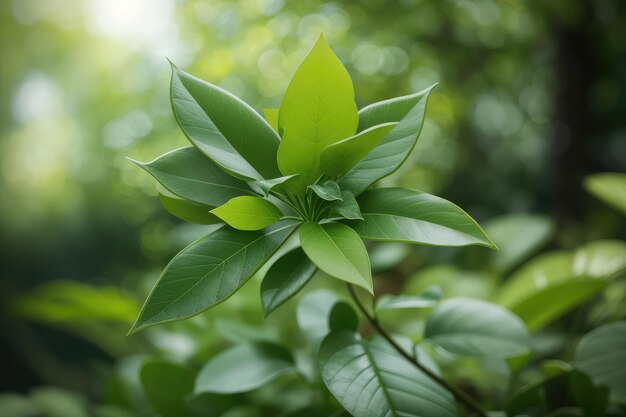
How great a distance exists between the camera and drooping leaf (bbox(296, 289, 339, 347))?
0.42 metres

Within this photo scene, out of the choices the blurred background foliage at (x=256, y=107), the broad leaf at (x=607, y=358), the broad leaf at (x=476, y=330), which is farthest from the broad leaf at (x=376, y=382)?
the blurred background foliage at (x=256, y=107)

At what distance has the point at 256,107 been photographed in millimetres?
1022

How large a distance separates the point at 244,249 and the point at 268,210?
3cm

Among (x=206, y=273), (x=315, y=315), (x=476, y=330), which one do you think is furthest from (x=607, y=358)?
(x=206, y=273)

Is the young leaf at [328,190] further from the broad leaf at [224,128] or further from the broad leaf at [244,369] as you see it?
the broad leaf at [244,369]

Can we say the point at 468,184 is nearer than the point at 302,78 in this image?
No

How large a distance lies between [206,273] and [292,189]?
8 cm

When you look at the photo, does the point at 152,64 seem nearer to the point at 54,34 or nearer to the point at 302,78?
the point at 54,34

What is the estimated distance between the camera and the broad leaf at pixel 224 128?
295 mm

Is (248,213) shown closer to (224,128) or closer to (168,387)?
(224,128)

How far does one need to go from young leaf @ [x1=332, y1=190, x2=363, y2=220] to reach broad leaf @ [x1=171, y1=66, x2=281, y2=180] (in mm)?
49

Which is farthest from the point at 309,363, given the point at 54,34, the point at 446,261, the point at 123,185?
the point at 54,34

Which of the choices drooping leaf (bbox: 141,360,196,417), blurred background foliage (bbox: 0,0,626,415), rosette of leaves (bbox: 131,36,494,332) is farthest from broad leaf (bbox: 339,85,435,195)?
blurred background foliage (bbox: 0,0,626,415)

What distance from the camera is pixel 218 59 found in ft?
3.18
